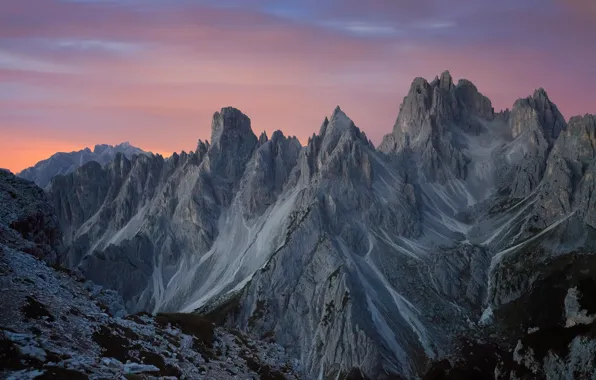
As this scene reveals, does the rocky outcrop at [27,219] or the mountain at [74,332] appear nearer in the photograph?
the mountain at [74,332]

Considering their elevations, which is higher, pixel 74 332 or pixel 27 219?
pixel 27 219

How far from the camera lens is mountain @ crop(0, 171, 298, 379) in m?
28.8

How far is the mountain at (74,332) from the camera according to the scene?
28.8 meters

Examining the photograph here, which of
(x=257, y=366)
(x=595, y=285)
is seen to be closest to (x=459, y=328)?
(x=595, y=285)

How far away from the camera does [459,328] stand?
189 meters

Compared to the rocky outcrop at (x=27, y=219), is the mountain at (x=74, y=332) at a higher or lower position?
lower

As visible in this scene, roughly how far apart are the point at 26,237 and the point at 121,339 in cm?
2447

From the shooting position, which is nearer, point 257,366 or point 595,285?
point 257,366

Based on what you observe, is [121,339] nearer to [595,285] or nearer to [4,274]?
[4,274]

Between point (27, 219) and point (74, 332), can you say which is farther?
point (27, 219)

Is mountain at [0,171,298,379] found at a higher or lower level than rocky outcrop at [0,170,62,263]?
lower

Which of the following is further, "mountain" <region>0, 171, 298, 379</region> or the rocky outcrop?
the rocky outcrop

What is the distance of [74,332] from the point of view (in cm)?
3500

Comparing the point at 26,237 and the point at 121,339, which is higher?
the point at 26,237
